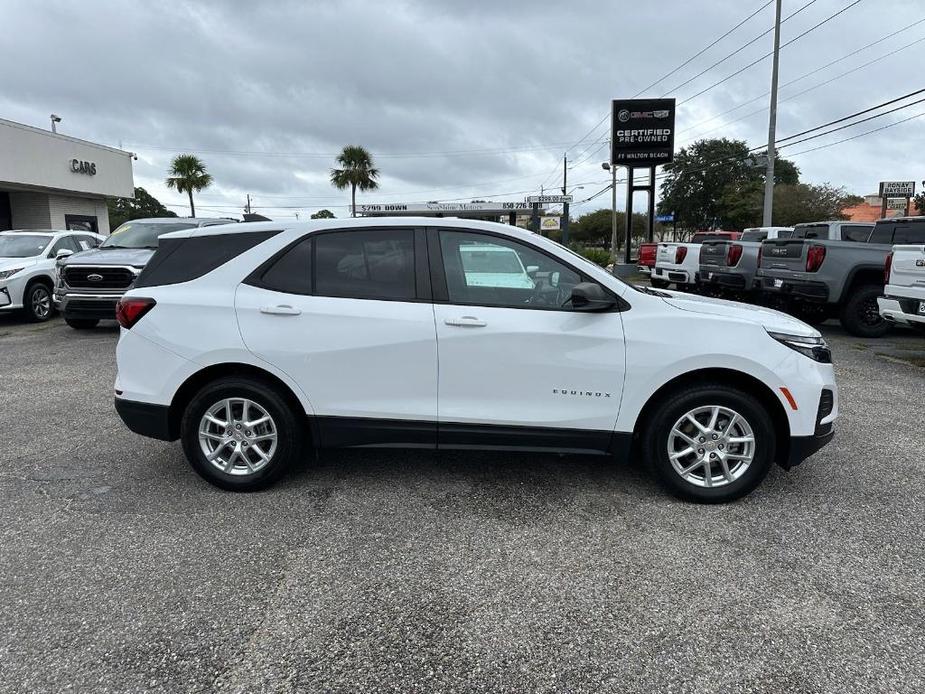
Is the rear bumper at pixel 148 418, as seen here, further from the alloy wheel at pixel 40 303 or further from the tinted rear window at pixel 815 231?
the tinted rear window at pixel 815 231

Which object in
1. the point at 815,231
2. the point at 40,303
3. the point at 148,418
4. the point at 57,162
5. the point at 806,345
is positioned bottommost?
the point at 148,418

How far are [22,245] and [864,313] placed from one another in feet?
49.6

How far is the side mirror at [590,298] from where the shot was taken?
364 centimetres

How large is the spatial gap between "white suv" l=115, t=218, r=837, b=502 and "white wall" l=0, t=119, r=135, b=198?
82.0ft

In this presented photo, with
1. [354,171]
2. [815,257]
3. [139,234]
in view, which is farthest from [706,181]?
[139,234]

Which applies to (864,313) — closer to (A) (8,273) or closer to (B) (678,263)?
(B) (678,263)

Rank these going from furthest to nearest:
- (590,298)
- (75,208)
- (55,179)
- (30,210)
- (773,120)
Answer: (75,208)
(30,210)
(55,179)
(773,120)
(590,298)

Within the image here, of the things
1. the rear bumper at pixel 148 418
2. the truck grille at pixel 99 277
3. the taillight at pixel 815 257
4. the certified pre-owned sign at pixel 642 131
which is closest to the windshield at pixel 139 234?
the truck grille at pixel 99 277

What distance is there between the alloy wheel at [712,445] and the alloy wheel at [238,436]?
8.11 ft

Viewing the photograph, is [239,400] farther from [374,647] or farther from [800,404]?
[800,404]

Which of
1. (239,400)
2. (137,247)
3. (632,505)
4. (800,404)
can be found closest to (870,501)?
(800,404)

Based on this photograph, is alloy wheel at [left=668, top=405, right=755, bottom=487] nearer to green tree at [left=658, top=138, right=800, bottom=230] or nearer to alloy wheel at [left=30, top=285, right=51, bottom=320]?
alloy wheel at [left=30, top=285, right=51, bottom=320]

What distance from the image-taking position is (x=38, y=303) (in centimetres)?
1204

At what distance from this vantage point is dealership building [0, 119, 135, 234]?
23.8 meters
